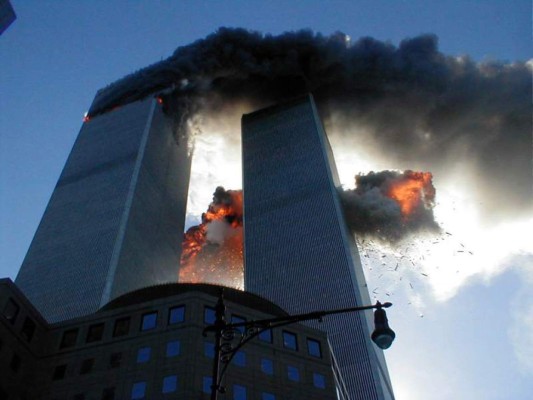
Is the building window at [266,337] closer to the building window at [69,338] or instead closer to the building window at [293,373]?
the building window at [293,373]

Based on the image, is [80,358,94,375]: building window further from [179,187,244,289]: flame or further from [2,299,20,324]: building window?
[179,187,244,289]: flame

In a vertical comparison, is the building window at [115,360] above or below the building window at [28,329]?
below

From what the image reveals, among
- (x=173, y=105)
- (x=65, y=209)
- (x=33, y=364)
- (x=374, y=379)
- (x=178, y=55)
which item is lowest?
(x=33, y=364)

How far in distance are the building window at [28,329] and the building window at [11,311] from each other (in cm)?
142

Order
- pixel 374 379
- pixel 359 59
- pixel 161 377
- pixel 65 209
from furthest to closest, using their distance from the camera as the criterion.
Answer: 1. pixel 359 59
2. pixel 65 209
3. pixel 374 379
4. pixel 161 377

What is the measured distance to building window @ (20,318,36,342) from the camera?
6097 cm

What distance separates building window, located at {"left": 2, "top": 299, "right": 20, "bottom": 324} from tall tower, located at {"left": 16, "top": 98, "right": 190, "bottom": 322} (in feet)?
152

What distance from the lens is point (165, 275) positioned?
140 metres

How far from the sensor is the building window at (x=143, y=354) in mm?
56184

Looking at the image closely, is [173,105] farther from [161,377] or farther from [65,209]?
[161,377]

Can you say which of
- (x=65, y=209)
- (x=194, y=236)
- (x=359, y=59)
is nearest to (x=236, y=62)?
(x=359, y=59)

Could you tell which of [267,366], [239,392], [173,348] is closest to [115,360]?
[173,348]

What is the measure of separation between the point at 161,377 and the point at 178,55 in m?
134

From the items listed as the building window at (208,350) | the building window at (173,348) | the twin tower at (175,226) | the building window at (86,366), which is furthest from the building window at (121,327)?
the twin tower at (175,226)
